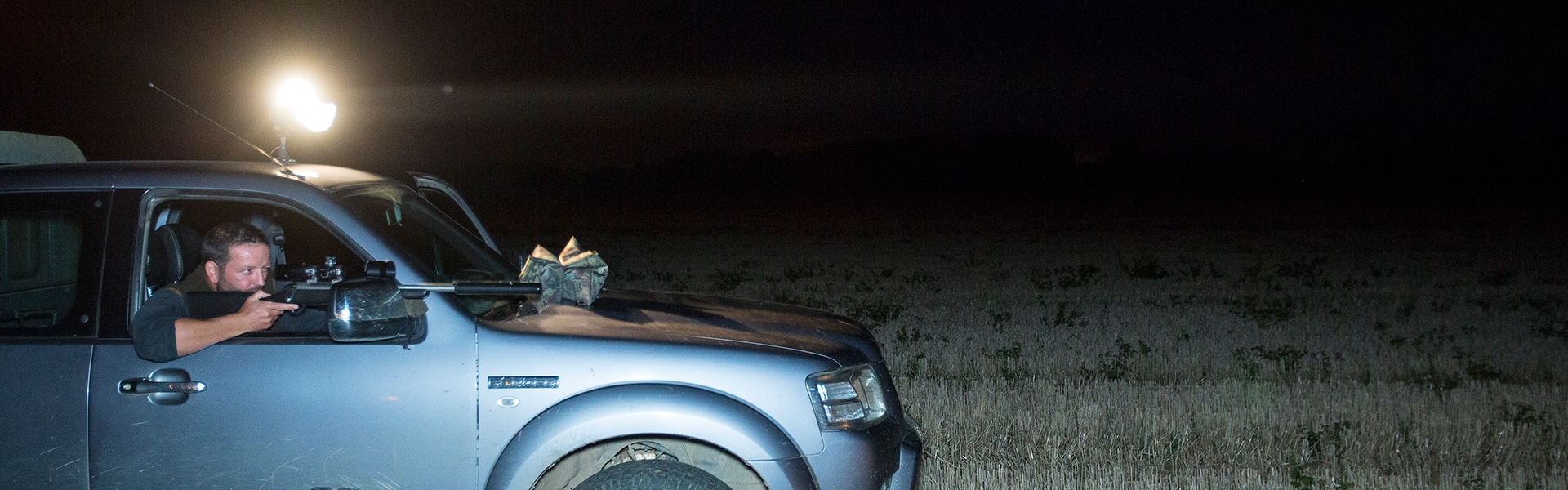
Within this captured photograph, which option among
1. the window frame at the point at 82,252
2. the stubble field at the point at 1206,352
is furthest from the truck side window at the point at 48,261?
the stubble field at the point at 1206,352

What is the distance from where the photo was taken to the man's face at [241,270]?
372cm

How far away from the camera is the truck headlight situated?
346cm

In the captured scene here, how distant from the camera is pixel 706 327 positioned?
12.0 ft

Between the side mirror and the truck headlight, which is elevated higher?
the side mirror

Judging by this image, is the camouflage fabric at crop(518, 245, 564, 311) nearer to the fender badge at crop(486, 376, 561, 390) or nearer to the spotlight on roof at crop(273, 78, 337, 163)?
the fender badge at crop(486, 376, 561, 390)

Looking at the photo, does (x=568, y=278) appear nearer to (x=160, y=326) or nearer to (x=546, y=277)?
(x=546, y=277)

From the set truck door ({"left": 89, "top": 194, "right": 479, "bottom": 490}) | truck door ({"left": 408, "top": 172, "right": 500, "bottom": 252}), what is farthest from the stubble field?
truck door ({"left": 89, "top": 194, "right": 479, "bottom": 490})

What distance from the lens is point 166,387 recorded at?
325 centimetres

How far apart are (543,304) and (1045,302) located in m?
10.7

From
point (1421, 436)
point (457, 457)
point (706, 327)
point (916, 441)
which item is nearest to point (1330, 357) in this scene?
point (1421, 436)

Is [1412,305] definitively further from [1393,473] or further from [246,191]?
[246,191]

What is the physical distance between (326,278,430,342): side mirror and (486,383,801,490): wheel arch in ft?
1.68

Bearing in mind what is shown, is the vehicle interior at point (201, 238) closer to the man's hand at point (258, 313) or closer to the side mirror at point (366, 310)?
the man's hand at point (258, 313)

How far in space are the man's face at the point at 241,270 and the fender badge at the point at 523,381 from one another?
1052mm
